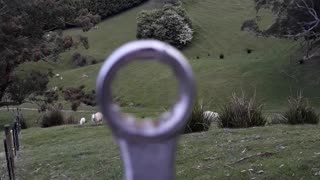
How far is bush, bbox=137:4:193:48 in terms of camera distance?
148 ft

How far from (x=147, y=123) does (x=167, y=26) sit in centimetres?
4381

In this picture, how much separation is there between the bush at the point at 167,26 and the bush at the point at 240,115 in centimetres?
3174

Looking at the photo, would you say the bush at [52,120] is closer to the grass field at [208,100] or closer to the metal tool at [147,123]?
the grass field at [208,100]

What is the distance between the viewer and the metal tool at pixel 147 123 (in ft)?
5.26

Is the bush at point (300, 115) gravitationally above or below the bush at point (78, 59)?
below

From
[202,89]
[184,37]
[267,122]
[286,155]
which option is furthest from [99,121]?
[184,37]

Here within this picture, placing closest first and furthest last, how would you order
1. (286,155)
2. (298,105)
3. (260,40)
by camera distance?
(286,155)
(298,105)
(260,40)

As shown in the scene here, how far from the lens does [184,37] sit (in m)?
46.4

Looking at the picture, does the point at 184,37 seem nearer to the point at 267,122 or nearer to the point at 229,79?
the point at 229,79

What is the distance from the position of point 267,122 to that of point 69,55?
1418 inches

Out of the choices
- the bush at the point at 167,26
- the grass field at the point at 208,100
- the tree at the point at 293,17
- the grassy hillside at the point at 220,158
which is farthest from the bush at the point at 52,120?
the bush at the point at 167,26

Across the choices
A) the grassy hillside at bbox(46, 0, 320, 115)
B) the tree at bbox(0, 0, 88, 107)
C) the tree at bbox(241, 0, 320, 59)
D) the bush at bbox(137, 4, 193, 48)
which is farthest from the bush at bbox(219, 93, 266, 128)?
the bush at bbox(137, 4, 193, 48)

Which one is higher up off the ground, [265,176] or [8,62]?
[8,62]

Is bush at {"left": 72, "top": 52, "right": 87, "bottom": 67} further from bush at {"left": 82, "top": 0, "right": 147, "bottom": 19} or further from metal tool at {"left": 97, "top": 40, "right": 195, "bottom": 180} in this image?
metal tool at {"left": 97, "top": 40, "right": 195, "bottom": 180}
